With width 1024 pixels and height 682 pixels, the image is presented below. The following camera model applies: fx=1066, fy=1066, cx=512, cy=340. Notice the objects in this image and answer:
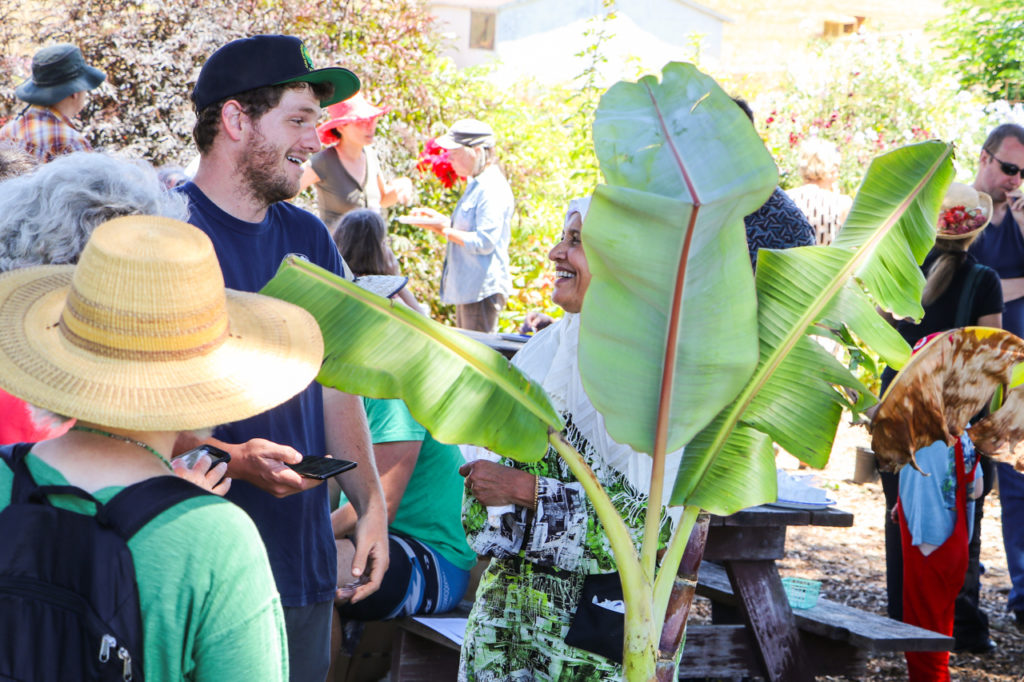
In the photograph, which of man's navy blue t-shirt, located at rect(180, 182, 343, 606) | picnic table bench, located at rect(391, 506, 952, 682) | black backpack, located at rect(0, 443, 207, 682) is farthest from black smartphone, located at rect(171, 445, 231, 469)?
picnic table bench, located at rect(391, 506, 952, 682)

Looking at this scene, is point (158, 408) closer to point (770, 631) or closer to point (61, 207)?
point (61, 207)

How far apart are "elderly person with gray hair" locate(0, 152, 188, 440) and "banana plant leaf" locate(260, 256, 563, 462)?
0.37 m

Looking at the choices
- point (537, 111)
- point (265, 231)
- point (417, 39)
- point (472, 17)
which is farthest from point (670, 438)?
point (472, 17)

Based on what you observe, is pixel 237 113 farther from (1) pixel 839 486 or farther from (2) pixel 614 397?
(1) pixel 839 486

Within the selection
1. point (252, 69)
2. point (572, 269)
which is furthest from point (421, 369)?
point (252, 69)

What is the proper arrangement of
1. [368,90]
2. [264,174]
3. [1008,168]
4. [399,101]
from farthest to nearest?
1. [399,101]
2. [368,90]
3. [1008,168]
4. [264,174]

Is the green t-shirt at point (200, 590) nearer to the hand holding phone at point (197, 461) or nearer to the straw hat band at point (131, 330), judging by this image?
the straw hat band at point (131, 330)

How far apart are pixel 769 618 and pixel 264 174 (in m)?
2.94

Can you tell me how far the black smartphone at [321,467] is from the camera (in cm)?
221

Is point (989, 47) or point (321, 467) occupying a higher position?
point (989, 47)

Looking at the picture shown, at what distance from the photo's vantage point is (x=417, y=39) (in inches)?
398

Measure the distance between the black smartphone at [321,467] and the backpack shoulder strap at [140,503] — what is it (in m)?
0.67

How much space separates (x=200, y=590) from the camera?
148cm

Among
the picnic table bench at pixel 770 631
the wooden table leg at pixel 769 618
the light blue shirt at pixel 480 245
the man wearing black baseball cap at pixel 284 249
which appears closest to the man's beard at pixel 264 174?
the man wearing black baseball cap at pixel 284 249
